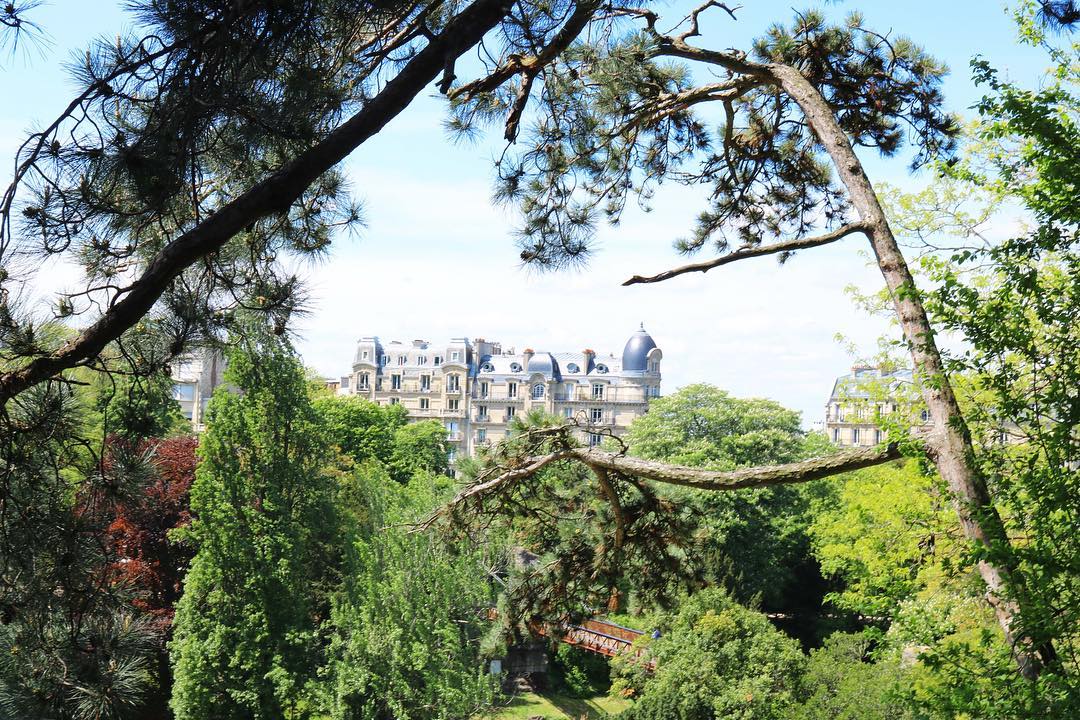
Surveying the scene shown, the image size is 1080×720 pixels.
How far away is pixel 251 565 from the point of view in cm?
1656

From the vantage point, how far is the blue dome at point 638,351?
73.1 metres

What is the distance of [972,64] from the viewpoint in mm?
5055

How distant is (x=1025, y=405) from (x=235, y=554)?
14.3 metres

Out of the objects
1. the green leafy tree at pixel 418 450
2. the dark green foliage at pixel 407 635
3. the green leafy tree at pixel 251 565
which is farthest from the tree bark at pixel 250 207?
the green leafy tree at pixel 418 450

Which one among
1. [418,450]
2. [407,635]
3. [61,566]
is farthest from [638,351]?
[61,566]

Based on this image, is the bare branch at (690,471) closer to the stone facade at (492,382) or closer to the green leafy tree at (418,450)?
the green leafy tree at (418,450)

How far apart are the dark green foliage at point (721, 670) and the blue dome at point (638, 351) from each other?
57324mm

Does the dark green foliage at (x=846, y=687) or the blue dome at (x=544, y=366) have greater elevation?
the blue dome at (x=544, y=366)

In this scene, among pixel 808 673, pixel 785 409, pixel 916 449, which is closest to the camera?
pixel 916 449

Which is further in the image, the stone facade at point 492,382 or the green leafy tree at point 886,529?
the stone facade at point 492,382

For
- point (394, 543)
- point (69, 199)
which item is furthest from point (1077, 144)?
point (394, 543)

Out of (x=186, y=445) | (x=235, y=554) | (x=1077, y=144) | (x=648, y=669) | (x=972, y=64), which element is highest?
(x=972, y=64)

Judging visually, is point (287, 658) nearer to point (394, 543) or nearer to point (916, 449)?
point (394, 543)

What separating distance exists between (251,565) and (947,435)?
561 inches
